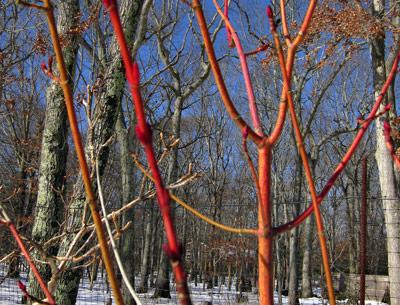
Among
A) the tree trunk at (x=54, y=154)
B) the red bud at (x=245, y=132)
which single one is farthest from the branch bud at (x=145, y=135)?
the tree trunk at (x=54, y=154)

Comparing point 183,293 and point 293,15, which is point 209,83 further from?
point 183,293

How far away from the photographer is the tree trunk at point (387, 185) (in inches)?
290

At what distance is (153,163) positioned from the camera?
36cm

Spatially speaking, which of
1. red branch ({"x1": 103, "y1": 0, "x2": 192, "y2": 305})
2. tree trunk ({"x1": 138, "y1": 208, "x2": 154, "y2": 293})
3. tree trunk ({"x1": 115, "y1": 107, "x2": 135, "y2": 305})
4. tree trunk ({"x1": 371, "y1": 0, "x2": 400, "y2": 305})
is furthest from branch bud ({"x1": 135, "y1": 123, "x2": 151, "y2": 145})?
tree trunk ({"x1": 138, "y1": 208, "x2": 154, "y2": 293})

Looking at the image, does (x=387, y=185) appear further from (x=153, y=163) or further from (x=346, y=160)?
(x=153, y=163)

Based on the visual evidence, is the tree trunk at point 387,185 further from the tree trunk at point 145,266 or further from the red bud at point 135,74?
the tree trunk at point 145,266

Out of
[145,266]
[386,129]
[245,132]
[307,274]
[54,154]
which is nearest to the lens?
[245,132]

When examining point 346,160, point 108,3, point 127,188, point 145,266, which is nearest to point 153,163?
point 108,3

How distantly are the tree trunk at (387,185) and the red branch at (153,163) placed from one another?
24.3 feet

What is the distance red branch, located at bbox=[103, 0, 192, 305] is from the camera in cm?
33

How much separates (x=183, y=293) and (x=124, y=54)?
19 centimetres

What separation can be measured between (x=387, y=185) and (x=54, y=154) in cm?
587

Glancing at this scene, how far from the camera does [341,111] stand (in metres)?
19.9

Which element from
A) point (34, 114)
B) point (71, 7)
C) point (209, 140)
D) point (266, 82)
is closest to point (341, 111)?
point (266, 82)
